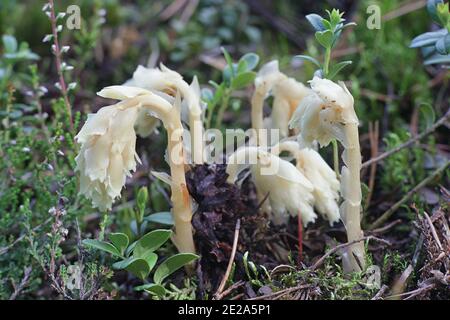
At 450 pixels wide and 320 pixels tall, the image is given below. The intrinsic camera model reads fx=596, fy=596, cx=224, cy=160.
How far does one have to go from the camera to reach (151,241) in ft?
4.61

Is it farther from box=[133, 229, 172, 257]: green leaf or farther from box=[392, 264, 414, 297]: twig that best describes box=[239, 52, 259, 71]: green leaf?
box=[392, 264, 414, 297]: twig

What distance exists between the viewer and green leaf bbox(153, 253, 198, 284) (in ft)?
4.61

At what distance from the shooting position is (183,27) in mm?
2857

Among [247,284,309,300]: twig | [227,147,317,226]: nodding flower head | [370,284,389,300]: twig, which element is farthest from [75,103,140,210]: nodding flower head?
[370,284,389,300]: twig

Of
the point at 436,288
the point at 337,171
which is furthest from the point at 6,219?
the point at 436,288

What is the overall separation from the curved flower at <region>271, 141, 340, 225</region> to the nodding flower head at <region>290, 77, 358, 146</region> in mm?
198

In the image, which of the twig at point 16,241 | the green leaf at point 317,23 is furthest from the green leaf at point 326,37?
the twig at point 16,241

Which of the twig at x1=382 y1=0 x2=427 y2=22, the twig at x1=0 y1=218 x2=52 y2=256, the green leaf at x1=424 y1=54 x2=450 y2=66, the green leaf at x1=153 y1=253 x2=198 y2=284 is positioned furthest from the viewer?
the twig at x1=382 y1=0 x2=427 y2=22

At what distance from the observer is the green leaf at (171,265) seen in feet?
4.61

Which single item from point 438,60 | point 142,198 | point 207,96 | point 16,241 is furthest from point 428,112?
point 16,241

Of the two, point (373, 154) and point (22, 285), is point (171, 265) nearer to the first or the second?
point (22, 285)

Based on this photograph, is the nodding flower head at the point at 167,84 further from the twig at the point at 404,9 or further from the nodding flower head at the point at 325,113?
the twig at the point at 404,9

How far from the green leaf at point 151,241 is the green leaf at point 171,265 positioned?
0.15ft

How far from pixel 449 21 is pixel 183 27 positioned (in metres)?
1.54
